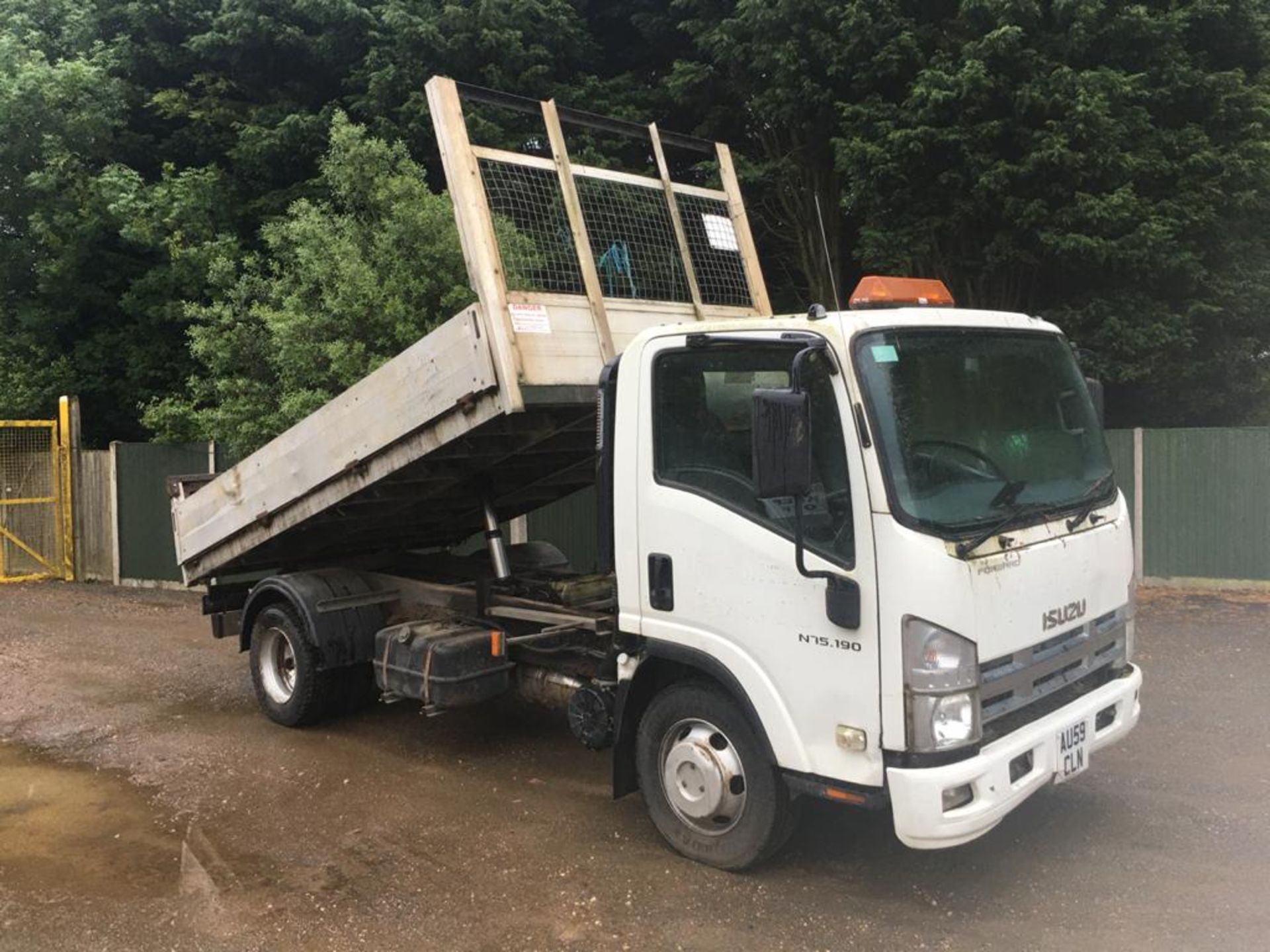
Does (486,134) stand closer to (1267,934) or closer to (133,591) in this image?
(133,591)

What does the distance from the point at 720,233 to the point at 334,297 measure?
5358 millimetres

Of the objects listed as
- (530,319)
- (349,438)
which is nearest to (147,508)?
(349,438)

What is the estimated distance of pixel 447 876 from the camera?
177 inches

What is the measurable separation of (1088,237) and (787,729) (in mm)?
8934

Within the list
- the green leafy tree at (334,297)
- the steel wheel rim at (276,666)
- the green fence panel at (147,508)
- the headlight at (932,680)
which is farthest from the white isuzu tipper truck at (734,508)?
the green fence panel at (147,508)

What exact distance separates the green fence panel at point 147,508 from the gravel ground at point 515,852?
264 inches

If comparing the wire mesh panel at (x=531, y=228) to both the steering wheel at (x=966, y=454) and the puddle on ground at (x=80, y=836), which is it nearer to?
the steering wheel at (x=966, y=454)

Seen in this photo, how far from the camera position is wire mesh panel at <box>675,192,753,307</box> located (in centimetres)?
612

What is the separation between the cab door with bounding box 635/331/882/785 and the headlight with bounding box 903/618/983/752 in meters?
0.13

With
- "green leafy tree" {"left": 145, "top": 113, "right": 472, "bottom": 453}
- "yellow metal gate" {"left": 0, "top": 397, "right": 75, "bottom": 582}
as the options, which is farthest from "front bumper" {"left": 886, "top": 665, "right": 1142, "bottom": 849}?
"yellow metal gate" {"left": 0, "top": 397, "right": 75, "bottom": 582}

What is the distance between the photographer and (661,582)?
14.5 ft

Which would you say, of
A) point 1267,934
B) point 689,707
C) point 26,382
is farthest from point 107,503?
point 1267,934

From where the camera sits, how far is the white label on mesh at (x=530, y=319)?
4898 mm

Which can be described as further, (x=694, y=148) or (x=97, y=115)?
(x=97, y=115)
